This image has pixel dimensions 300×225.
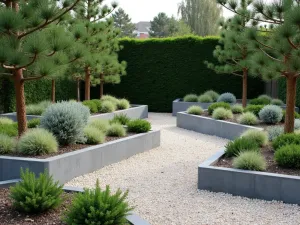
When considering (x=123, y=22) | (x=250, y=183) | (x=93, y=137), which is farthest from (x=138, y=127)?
(x=123, y=22)

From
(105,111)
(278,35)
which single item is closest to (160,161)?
(278,35)

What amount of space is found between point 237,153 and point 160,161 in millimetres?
1423

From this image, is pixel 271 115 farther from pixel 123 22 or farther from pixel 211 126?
pixel 123 22

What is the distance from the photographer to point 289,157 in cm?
473

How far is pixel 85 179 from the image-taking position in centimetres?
529

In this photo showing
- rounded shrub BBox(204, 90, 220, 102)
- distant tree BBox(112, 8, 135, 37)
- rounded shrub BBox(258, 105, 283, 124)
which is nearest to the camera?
rounded shrub BBox(258, 105, 283, 124)

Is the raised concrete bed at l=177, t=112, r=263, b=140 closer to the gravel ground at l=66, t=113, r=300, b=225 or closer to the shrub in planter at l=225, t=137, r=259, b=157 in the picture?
the gravel ground at l=66, t=113, r=300, b=225

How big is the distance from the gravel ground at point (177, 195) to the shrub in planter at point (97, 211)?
0.77m

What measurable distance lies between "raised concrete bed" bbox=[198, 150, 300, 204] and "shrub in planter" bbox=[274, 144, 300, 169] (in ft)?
1.37

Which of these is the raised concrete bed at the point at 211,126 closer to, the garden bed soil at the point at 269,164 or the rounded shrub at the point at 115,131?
the garden bed soil at the point at 269,164

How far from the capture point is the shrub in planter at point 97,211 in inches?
117

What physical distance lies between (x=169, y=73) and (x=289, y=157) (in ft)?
31.8

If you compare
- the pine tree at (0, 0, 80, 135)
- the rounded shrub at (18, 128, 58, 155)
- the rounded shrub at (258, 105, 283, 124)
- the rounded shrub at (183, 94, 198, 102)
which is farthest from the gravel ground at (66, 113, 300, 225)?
the rounded shrub at (183, 94, 198, 102)

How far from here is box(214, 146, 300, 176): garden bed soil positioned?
466cm
